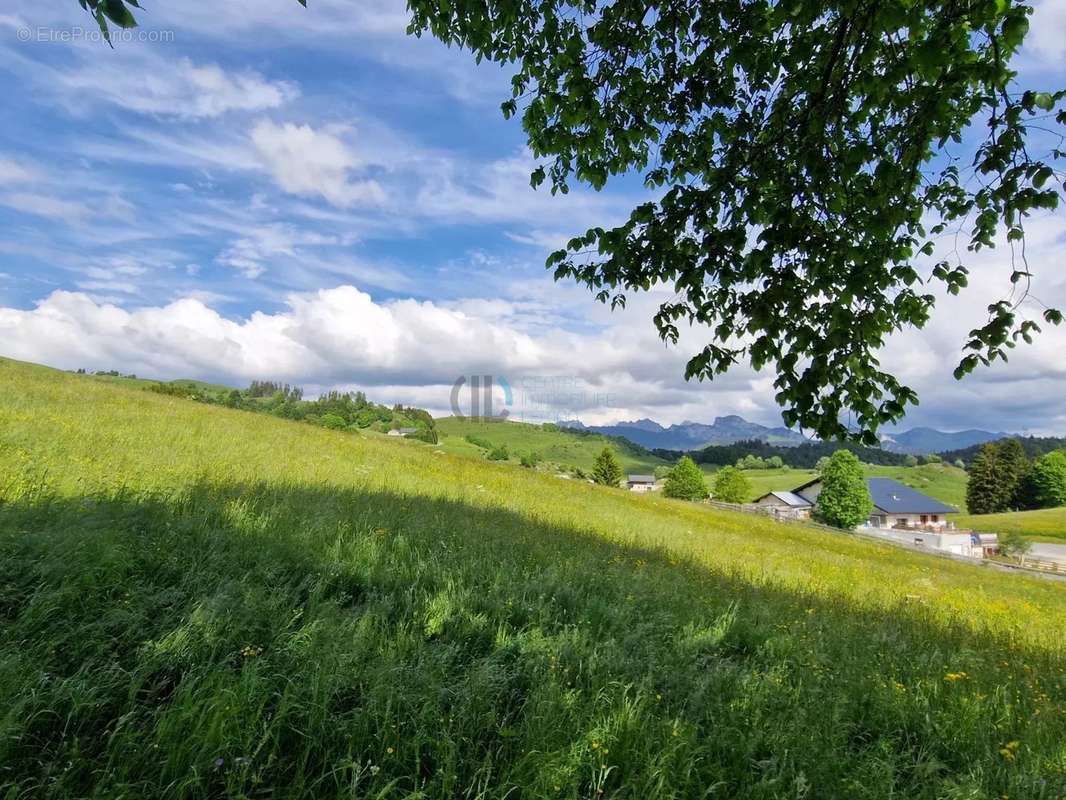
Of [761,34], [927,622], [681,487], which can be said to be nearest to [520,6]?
[761,34]

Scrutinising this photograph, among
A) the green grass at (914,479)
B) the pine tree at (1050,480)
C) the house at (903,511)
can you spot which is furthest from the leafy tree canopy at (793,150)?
the green grass at (914,479)

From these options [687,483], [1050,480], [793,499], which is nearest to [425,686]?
[687,483]

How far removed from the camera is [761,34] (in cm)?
573

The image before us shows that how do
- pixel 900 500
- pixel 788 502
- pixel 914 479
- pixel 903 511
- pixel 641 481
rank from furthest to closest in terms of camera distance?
pixel 641 481 → pixel 914 479 → pixel 788 502 → pixel 900 500 → pixel 903 511

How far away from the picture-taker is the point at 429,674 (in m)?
3.37

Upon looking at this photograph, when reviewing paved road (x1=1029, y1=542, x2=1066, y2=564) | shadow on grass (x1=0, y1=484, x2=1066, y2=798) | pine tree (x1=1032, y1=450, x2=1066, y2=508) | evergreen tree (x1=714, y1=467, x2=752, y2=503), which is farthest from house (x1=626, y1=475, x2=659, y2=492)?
shadow on grass (x1=0, y1=484, x2=1066, y2=798)

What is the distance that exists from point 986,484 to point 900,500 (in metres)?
20.0

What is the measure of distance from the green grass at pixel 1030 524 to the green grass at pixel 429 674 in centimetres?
9066

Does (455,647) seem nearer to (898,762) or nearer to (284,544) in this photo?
(284,544)

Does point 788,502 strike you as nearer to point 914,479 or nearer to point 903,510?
point 903,510

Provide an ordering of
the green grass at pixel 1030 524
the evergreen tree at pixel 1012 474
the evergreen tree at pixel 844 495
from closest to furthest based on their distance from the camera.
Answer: the green grass at pixel 1030 524 → the evergreen tree at pixel 844 495 → the evergreen tree at pixel 1012 474

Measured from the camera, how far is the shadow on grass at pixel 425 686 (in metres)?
2.66

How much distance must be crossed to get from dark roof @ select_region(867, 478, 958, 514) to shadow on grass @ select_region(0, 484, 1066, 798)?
104455 mm

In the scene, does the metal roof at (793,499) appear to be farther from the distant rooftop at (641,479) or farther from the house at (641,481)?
the distant rooftop at (641,479)
